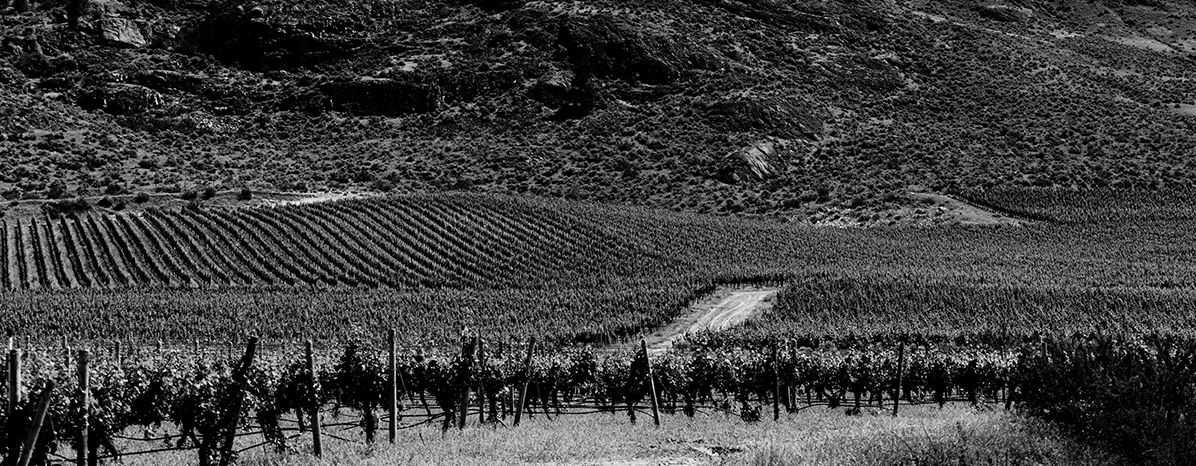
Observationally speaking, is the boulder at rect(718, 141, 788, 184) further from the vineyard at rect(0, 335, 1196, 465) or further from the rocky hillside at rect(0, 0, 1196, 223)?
the vineyard at rect(0, 335, 1196, 465)

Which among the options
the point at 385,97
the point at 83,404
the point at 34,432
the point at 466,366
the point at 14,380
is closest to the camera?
the point at 34,432

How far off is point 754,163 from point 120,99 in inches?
2417

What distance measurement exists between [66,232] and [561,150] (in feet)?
149

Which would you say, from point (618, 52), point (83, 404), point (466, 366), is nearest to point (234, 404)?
point (83, 404)

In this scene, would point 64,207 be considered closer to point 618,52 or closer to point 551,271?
point 551,271

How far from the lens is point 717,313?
49.6 m

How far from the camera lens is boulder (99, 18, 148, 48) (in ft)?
396

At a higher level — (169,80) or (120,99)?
(169,80)

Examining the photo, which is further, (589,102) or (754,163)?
(589,102)

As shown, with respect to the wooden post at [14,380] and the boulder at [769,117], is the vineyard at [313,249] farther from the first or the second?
the wooden post at [14,380]

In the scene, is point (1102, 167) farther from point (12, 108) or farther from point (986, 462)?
point (12, 108)

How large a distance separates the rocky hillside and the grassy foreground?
66.0 metres

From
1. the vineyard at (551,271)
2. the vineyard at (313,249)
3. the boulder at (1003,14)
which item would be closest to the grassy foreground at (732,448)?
the vineyard at (551,271)

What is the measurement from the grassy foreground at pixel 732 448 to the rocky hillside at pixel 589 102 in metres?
66.0
